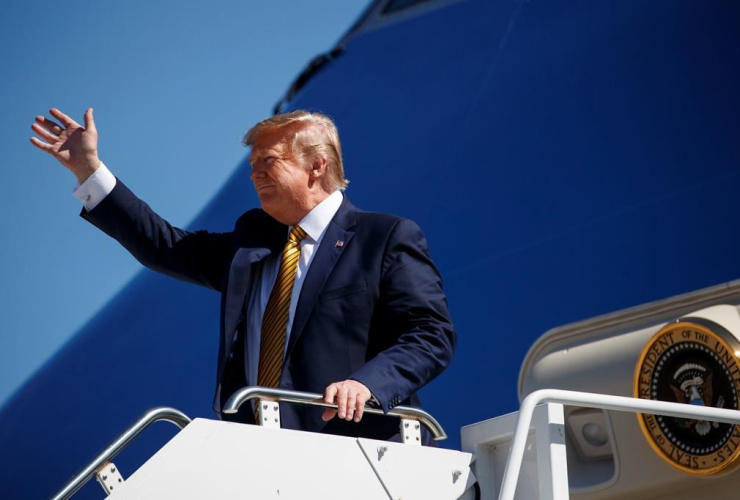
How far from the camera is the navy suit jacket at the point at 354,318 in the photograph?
3.39 m

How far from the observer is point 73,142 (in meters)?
3.94

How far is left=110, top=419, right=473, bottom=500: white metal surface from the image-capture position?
9.11 feet

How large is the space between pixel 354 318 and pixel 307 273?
215 millimetres

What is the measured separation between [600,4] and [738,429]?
341 centimetres

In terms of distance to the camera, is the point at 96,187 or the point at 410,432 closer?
the point at 410,432

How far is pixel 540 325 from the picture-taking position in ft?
17.8

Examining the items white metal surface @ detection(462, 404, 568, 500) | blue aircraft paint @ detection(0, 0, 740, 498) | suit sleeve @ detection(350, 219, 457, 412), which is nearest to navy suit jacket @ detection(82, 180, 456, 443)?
suit sleeve @ detection(350, 219, 457, 412)

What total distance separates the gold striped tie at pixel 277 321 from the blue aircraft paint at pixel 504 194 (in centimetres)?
193

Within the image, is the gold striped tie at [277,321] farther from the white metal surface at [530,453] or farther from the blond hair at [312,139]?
the white metal surface at [530,453]

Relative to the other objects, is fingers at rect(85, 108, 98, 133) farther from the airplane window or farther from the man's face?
the airplane window

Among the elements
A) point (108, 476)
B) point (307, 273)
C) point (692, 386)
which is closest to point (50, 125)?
point (307, 273)

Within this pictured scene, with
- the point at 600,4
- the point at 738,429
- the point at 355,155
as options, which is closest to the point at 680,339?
the point at 738,429

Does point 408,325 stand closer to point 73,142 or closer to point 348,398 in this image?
point 348,398

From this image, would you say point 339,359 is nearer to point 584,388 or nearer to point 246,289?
point 246,289
